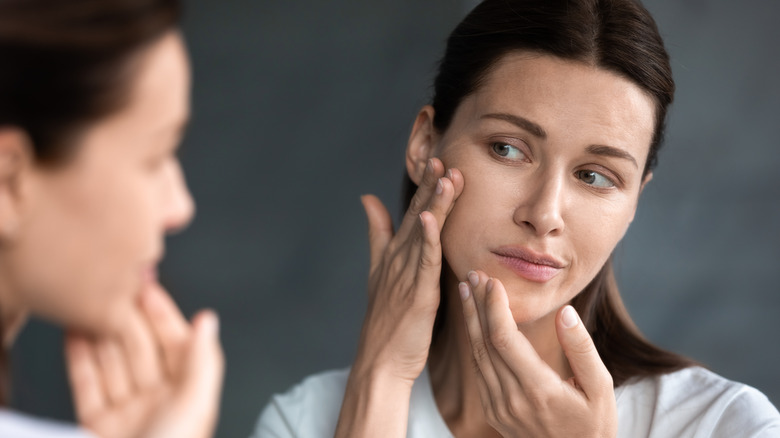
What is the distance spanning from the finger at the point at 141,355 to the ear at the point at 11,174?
20cm

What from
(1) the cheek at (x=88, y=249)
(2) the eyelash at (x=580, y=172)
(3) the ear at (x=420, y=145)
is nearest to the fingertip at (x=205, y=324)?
(1) the cheek at (x=88, y=249)

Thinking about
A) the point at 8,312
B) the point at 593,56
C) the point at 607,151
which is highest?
the point at 593,56

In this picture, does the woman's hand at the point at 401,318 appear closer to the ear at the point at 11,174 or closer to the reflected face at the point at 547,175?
the reflected face at the point at 547,175

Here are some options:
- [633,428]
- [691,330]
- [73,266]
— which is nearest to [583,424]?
[633,428]

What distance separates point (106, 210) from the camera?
2.78ft

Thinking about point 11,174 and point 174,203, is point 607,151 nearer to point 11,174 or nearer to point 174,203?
point 174,203

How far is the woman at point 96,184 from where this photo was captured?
31.1 inches

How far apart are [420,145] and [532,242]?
0.39 m

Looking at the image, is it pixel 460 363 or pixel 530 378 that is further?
pixel 460 363

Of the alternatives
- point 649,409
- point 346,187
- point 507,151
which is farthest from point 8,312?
point 346,187

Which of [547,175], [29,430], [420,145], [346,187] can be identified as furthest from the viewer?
[346,187]

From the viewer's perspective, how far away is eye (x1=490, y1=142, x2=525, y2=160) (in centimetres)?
150

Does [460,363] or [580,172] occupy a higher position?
[580,172]

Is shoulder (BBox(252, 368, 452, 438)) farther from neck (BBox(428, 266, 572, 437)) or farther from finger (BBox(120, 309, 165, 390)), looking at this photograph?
finger (BBox(120, 309, 165, 390))
